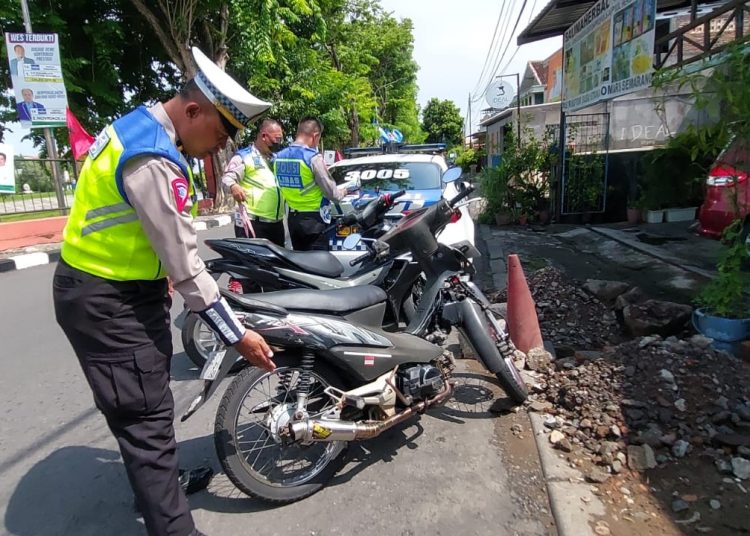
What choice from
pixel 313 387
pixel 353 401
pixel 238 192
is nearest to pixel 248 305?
pixel 313 387

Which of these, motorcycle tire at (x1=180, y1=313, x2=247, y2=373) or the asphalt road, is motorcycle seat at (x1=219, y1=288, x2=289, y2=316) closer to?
the asphalt road

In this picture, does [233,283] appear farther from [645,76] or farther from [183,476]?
[645,76]

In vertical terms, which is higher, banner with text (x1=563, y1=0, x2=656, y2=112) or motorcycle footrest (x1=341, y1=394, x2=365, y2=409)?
banner with text (x1=563, y1=0, x2=656, y2=112)

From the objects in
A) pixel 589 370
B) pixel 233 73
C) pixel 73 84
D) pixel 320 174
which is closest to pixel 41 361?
pixel 320 174

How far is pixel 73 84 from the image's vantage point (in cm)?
1348

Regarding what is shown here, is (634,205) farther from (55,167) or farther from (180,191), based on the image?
(55,167)

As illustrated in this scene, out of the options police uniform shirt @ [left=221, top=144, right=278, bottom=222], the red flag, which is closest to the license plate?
police uniform shirt @ [left=221, top=144, right=278, bottom=222]

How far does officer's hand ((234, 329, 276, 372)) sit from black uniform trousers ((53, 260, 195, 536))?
302 millimetres

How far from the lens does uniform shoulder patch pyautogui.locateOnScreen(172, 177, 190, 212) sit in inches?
64.5

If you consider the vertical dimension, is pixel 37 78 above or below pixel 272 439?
above

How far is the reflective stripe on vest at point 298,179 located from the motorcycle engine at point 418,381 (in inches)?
99.6

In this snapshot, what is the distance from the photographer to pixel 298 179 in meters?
4.71

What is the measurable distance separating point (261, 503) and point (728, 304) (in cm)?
331

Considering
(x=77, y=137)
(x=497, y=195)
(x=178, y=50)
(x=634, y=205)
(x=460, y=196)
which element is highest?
(x=178, y=50)
